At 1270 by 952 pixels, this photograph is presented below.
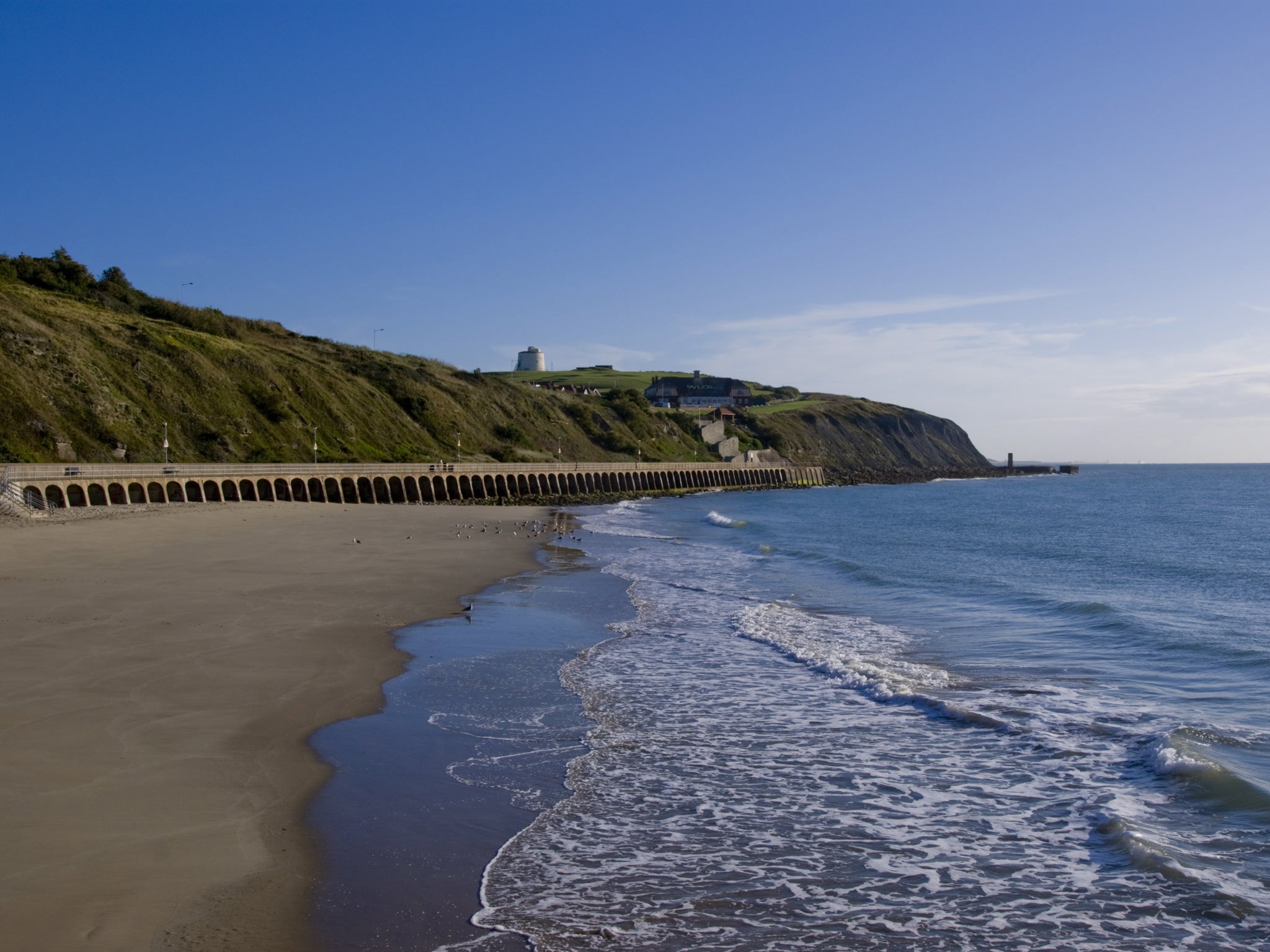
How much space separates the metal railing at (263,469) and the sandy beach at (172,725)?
15.7 m

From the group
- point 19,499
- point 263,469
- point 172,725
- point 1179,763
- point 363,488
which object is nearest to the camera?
point 172,725

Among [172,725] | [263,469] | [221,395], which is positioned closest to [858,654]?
[172,725]

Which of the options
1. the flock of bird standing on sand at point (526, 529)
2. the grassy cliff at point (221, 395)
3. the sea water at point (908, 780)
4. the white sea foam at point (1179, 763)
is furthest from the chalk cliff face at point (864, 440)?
the white sea foam at point (1179, 763)

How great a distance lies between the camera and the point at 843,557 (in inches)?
1436

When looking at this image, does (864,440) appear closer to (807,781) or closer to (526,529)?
(526,529)

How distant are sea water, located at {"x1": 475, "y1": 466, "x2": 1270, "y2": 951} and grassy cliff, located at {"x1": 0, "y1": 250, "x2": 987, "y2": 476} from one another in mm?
41155

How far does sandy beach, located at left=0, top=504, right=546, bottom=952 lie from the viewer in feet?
20.3

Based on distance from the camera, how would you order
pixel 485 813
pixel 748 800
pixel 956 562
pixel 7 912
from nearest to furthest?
1. pixel 7 912
2. pixel 485 813
3. pixel 748 800
4. pixel 956 562

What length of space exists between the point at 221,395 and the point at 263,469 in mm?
15649

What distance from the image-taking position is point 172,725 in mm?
10219

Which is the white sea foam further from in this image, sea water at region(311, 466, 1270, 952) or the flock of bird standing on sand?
the flock of bird standing on sand

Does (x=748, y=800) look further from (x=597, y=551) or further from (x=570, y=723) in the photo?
(x=597, y=551)

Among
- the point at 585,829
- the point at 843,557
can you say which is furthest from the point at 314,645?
the point at 843,557

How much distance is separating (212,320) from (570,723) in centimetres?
8040
